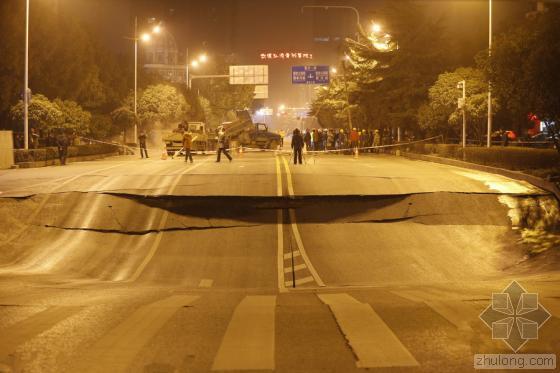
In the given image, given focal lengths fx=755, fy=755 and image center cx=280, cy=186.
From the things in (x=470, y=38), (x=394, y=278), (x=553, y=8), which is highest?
(x=470, y=38)

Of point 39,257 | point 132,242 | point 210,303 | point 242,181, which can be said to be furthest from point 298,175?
point 210,303

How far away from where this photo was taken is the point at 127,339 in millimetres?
7750

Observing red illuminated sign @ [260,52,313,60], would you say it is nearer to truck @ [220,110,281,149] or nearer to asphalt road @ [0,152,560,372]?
truck @ [220,110,281,149]

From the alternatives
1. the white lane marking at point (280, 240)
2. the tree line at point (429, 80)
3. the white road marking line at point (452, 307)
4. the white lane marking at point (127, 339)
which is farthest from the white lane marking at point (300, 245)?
the tree line at point (429, 80)

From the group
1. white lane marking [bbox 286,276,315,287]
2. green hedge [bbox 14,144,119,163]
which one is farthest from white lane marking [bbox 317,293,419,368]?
green hedge [bbox 14,144,119,163]

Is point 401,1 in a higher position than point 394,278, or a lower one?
higher

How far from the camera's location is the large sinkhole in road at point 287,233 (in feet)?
51.5

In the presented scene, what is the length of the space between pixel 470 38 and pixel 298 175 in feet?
117

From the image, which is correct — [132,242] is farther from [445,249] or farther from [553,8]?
[553,8]

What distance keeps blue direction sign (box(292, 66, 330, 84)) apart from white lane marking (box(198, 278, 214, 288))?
6503 centimetres

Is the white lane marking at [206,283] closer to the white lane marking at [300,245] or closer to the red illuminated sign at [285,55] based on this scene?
the white lane marking at [300,245]

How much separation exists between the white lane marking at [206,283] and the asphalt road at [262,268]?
0.06 metres

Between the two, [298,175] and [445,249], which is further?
[298,175]

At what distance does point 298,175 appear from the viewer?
2717cm
